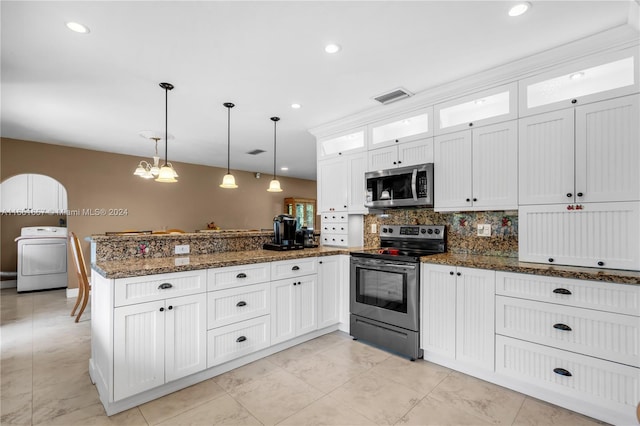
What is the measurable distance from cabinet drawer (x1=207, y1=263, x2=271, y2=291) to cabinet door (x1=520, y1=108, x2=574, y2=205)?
219 centimetres

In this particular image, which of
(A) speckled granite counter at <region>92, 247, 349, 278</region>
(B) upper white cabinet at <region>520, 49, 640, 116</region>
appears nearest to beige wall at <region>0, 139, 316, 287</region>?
(A) speckled granite counter at <region>92, 247, 349, 278</region>

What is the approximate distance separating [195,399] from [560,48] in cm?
362

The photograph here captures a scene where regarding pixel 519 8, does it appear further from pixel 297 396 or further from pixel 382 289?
pixel 297 396

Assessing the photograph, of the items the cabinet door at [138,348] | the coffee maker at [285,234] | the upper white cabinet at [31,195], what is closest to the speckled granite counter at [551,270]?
the coffee maker at [285,234]

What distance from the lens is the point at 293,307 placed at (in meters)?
2.92

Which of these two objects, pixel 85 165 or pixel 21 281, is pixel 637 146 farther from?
pixel 21 281

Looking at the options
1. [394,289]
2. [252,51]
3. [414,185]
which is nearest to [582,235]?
[414,185]

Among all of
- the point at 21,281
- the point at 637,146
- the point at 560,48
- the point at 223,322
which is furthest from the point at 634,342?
the point at 21,281

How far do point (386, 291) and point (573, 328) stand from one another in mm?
1373

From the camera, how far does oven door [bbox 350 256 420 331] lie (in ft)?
8.80

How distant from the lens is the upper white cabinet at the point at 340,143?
3.81 metres

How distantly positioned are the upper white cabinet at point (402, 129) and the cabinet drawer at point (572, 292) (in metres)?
1.54

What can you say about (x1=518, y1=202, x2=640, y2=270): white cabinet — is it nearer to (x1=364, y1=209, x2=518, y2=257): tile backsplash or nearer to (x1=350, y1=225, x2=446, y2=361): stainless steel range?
(x1=364, y1=209, x2=518, y2=257): tile backsplash

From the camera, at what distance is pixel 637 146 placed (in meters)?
1.92
